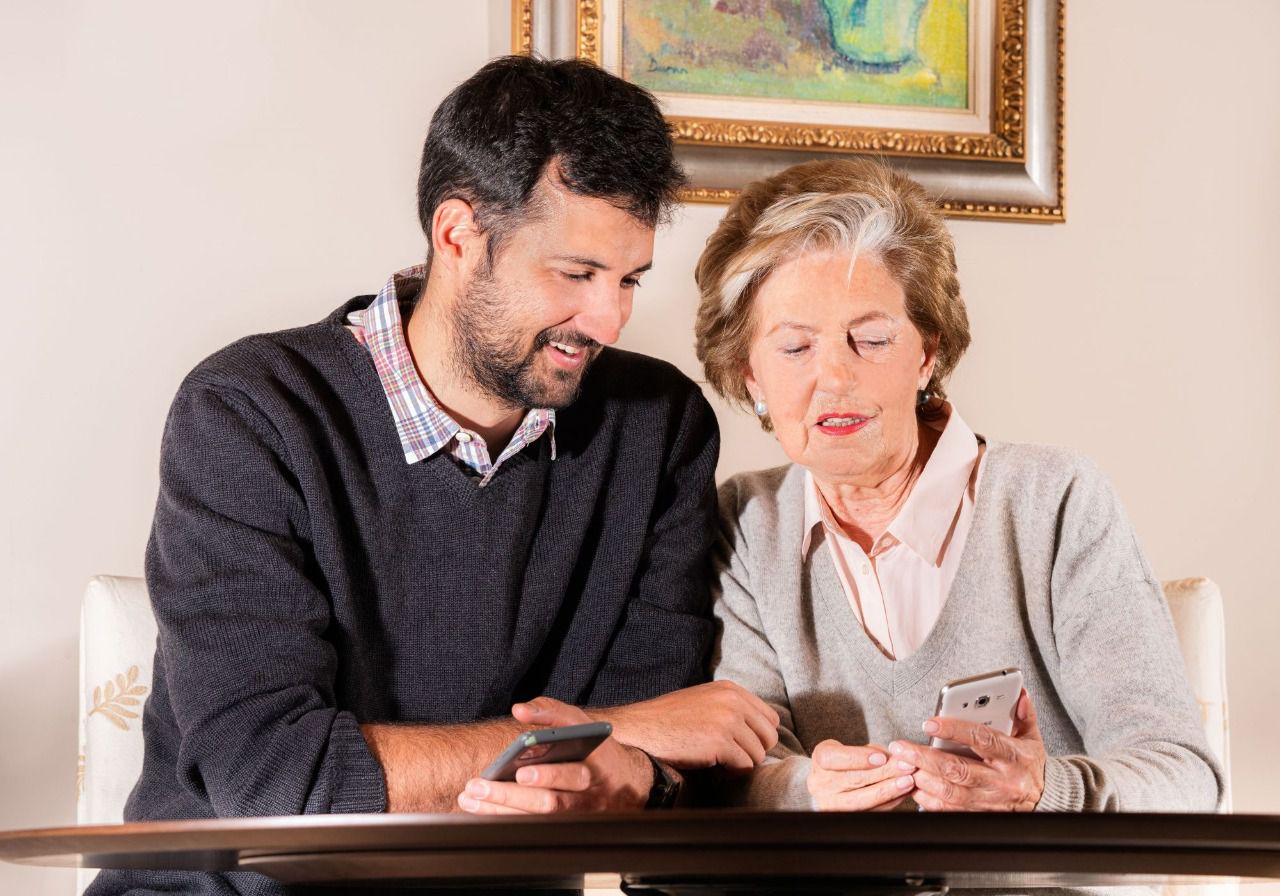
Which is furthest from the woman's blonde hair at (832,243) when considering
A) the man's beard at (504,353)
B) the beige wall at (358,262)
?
the beige wall at (358,262)

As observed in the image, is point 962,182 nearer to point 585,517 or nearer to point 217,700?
point 585,517

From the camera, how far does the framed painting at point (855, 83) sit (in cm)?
230

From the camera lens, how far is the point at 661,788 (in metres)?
1.56

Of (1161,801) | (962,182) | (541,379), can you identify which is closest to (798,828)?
(1161,801)

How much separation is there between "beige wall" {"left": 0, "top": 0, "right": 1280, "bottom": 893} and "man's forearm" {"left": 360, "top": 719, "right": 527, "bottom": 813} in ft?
2.73

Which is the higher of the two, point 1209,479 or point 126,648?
point 1209,479

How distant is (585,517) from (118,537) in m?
0.80

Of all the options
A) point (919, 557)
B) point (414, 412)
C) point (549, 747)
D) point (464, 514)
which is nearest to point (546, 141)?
point (414, 412)

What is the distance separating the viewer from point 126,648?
183cm

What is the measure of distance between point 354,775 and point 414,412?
49cm

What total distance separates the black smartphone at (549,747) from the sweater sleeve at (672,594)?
55 cm

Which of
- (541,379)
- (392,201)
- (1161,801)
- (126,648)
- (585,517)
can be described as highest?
(392,201)

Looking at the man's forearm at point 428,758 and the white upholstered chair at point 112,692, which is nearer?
the man's forearm at point 428,758

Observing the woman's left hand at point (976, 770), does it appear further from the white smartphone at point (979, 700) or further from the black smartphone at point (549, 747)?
the black smartphone at point (549, 747)
